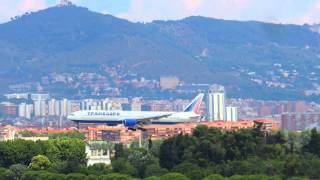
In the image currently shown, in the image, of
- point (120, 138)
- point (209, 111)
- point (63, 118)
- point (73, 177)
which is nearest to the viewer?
point (73, 177)

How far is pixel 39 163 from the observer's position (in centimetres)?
4816

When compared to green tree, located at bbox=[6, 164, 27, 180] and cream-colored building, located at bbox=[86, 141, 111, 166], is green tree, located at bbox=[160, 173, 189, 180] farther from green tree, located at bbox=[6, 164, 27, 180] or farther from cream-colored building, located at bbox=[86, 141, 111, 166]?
cream-colored building, located at bbox=[86, 141, 111, 166]

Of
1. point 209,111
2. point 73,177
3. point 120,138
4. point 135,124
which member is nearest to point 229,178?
point 73,177

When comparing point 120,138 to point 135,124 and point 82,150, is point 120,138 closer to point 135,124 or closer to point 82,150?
point 135,124

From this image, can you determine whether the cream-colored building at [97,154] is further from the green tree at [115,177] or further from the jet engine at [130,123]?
the green tree at [115,177]

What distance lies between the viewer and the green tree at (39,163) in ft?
155

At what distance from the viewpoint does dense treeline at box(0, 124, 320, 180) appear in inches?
1567

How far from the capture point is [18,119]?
186m

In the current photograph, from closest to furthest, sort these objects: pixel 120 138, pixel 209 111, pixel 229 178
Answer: pixel 229 178 < pixel 120 138 < pixel 209 111

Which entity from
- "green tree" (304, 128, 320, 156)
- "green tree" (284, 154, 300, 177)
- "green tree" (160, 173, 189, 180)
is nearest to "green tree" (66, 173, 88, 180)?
"green tree" (160, 173, 189, 180)

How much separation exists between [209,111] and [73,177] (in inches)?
5042

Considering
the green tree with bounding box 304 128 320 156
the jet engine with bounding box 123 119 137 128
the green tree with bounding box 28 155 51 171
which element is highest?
the jet engine with bounding box 123 119 137 128

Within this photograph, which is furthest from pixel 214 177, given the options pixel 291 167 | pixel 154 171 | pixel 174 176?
pixel 154 171

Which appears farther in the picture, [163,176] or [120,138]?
[120,138]
